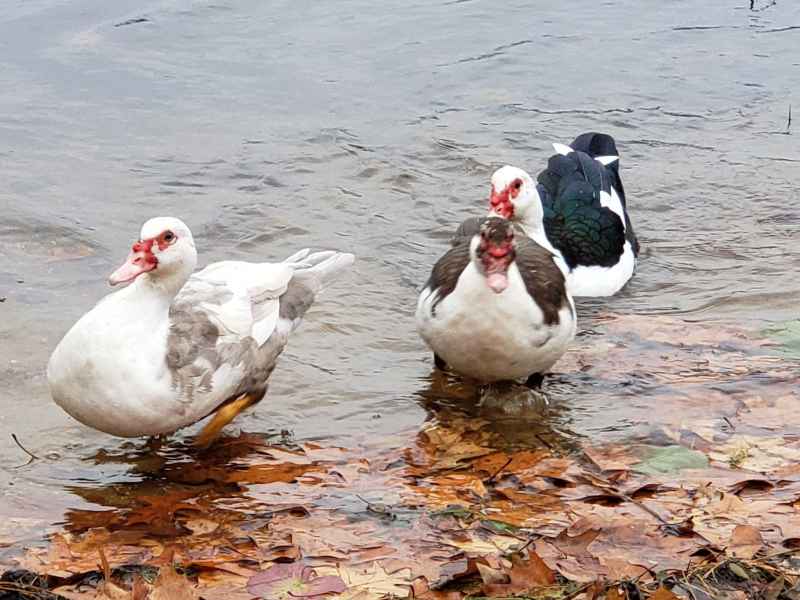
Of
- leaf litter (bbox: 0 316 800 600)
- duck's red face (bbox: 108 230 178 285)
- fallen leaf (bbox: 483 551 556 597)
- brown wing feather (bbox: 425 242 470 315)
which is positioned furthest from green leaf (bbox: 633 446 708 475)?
duck's red face (bbox: 108 230 178 285)

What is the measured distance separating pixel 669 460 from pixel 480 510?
3.64 feet

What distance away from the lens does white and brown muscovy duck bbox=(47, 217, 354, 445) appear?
18.1 feet

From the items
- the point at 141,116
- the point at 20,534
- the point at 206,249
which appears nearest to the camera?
the point at 20,534

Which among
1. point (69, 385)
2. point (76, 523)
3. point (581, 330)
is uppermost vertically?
point (69, 385)

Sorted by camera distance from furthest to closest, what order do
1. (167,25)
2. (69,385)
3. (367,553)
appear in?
(167,25) → (69,385) → (367,553)

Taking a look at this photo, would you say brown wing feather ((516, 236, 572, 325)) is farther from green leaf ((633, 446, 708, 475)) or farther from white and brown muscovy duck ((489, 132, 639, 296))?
white and brown muscovy duck ((489, 132, 639, 296))

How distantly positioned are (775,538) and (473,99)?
822 cm

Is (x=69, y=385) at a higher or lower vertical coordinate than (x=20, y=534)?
higher

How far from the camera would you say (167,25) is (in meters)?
13.3

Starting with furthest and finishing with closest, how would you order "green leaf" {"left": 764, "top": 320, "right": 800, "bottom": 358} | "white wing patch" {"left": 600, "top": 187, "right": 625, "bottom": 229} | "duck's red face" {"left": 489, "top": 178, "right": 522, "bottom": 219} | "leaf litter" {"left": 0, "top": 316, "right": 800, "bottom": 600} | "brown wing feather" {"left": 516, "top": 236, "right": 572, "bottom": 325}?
1. "white wing patch" {"left": 600, "top": 187, "right": 625, "bottom": 229}
2. "duck's red face" {"left": 489, "top": 178, "right": 522, "bottom": 219}
3. "green leaf" {"left": 764, "top": 320, "right": 800, "bottom": 358}
4. "brown wing feather" {"left": 516, "top": 236, "right": 572, "bottom": 325}
5. "leaf litter" {"left": 0, "top": 316, "right": 800, "bottom": 600}

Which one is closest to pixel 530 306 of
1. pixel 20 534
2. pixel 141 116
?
pixel 20 534

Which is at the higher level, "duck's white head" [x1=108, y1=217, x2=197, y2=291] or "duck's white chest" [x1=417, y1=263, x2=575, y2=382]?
"duck's white head" [x1=108, y1=217, x2=197, y2=291]

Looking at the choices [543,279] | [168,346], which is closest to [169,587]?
[168,346]

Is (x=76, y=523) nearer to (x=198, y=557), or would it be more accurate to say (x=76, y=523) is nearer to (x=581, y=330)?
(x=198, y=557)
